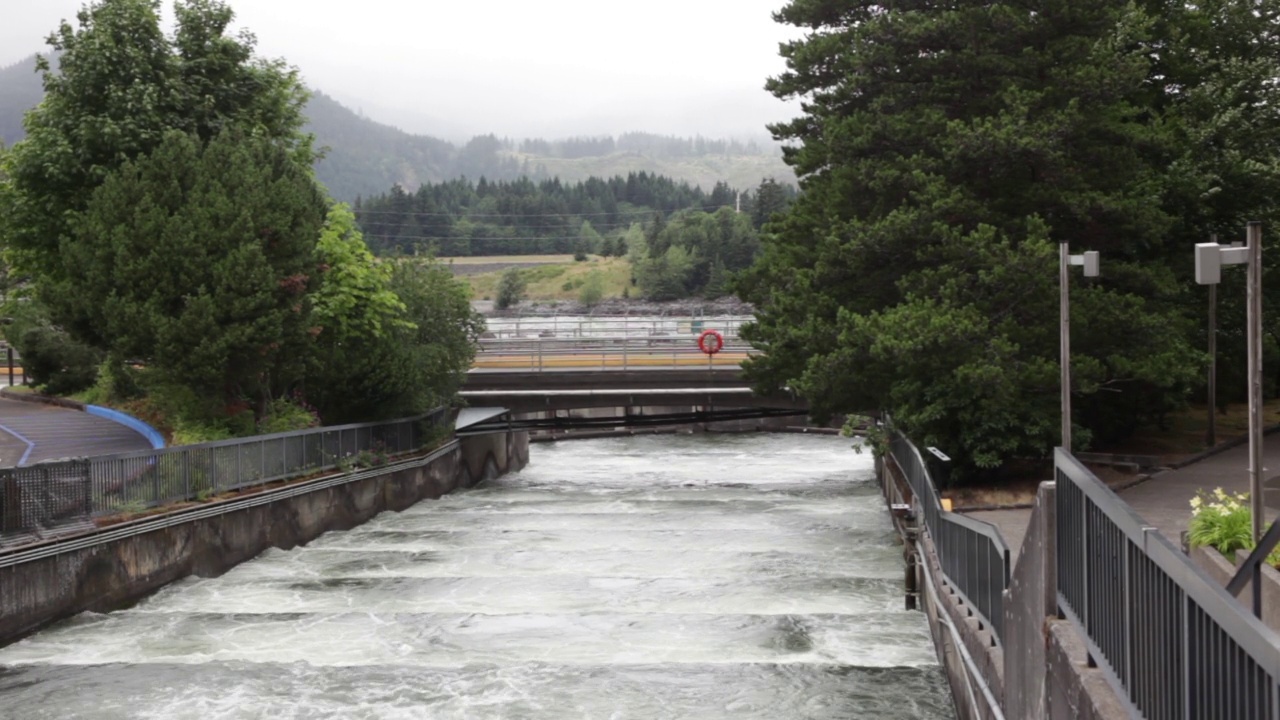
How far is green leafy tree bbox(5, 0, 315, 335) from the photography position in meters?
34.3

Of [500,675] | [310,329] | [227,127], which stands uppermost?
[227,127]

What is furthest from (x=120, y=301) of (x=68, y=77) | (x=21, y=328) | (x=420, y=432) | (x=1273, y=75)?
(x=1273, y=75)

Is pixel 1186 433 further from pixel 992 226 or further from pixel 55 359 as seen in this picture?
pixel 55 359

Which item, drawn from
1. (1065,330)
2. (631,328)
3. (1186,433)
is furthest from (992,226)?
(631,328)

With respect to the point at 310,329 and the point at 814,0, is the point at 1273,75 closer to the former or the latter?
the point at 814,0

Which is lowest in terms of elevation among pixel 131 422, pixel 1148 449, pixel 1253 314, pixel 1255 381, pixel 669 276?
Result: pixel 1148 449

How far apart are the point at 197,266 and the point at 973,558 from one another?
20.3m

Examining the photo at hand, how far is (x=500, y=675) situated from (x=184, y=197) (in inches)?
666

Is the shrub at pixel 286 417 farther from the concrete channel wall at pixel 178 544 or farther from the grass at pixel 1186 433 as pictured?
the grass at pixel 1186 433

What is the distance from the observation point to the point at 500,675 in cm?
1903

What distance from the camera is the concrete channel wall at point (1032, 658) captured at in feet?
27.8

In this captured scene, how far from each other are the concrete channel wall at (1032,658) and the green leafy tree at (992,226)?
12.5 metres

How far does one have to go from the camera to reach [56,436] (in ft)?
115

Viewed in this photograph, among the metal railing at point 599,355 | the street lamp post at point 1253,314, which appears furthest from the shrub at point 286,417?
the street lamp post at point 1253,314
